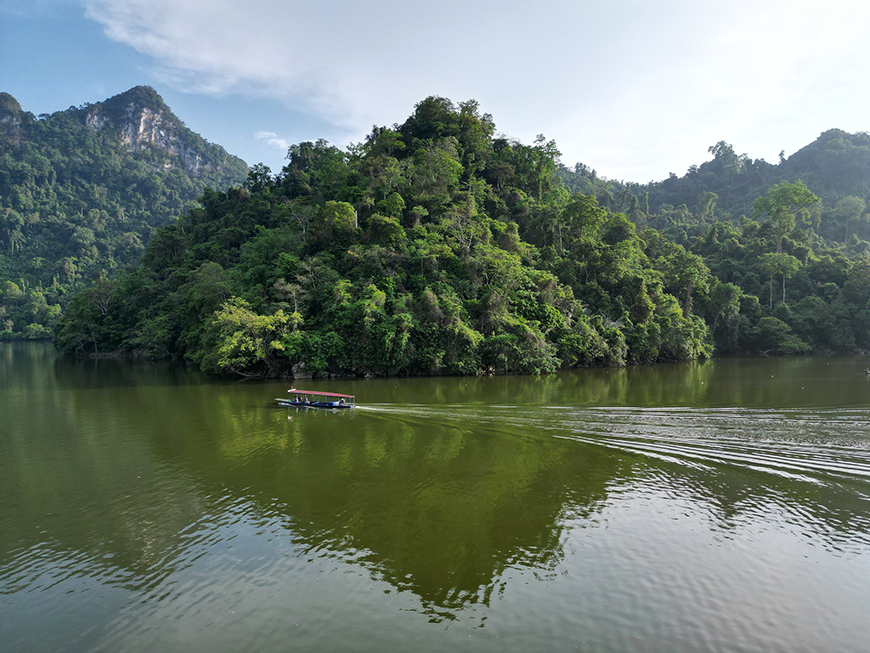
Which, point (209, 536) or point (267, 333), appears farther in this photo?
point (267, 333)

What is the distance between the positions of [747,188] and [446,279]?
359 ft

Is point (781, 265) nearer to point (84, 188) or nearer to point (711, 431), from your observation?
point (711, 431)

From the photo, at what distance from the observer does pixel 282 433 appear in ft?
56.5

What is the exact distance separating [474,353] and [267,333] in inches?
577

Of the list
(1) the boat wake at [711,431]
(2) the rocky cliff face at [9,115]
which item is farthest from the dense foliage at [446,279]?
(2) the rocky cliff face at [9,115]

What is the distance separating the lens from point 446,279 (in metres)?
35.0

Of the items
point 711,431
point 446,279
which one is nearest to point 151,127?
point 446,279

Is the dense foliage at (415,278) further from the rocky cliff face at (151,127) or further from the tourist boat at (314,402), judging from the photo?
the rocky cliff face at (151,127)

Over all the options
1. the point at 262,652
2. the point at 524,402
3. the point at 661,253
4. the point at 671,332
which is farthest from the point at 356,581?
the point at 661,253

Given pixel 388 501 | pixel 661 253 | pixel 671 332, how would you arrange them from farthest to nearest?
pixel 661 253, pixel 671 332, pixel 388 501

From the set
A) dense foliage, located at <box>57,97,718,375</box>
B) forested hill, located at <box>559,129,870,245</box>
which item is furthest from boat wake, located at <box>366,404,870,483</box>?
forested hill, located at <box>559,129,870,245</box>

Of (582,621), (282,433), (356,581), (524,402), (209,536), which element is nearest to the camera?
(582,621)

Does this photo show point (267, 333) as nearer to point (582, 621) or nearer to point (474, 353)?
point (474, 353)

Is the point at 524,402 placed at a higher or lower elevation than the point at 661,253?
lower
